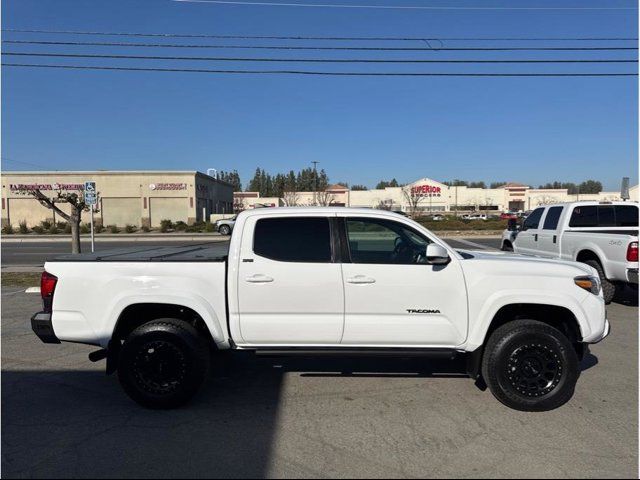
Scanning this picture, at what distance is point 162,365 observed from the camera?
14.2 ft

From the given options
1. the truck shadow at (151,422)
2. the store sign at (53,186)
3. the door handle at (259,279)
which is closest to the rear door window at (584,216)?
the truck shadow at (151,422)

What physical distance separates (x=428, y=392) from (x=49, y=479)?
11.1 feet

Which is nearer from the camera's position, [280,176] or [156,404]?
[156,404]

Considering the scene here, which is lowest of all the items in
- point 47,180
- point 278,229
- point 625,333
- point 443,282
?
point 625,333

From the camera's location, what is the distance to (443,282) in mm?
4285

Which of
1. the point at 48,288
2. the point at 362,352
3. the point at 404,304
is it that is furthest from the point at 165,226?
the point at 404,304

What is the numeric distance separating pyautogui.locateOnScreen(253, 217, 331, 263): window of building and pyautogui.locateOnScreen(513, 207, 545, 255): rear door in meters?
7.75

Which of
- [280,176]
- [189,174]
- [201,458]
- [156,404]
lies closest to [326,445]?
[201,458]

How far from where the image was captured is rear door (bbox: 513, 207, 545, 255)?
1055cm

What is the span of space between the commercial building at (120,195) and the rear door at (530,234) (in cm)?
4394

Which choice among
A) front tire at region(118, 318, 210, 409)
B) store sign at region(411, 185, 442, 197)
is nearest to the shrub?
front tire at region(118, 318, 210, 409)

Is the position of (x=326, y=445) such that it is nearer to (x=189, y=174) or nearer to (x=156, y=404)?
(x=156, y=404)

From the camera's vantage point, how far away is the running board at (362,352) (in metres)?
4.33

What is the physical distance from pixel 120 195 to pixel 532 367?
5150 cm
